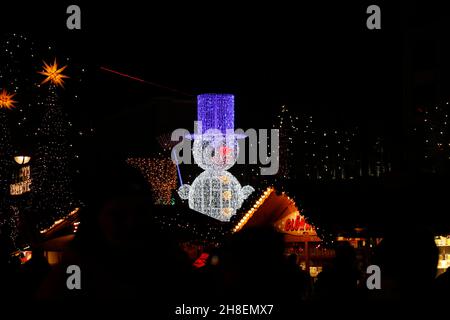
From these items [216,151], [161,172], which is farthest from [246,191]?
[161,172]

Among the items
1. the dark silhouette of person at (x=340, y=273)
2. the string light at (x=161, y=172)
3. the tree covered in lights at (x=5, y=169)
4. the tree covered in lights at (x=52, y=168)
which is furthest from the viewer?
the string light at (x=161, y=172)

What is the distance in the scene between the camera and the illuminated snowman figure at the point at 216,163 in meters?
20.9

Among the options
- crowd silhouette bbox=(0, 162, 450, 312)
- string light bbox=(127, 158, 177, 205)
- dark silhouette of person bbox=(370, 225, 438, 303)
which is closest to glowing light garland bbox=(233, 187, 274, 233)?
dark silhouette of person bbox=(370, 225, 438, 303)

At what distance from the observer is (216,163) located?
21234 mm

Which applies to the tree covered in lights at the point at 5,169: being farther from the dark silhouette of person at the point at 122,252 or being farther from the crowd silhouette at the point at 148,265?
the dark silhouette of person at the point at 122,252

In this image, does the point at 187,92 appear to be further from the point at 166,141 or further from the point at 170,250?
the point at 170,250

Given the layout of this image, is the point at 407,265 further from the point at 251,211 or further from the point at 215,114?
the point at 215,114

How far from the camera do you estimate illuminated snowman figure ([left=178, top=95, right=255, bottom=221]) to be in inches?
823

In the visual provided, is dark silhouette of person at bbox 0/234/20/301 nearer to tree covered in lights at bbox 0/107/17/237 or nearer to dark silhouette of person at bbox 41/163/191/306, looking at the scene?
dark silhouette of person at bbox 41/163/191/306

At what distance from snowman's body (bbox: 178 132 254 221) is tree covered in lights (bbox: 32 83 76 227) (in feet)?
14.2

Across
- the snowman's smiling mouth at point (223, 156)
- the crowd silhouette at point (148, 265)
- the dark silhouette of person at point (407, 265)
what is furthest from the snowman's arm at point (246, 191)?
the crowd silhouette at point (148, 265)

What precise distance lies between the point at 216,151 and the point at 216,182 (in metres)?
1.36

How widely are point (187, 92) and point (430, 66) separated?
12089 millimetres
